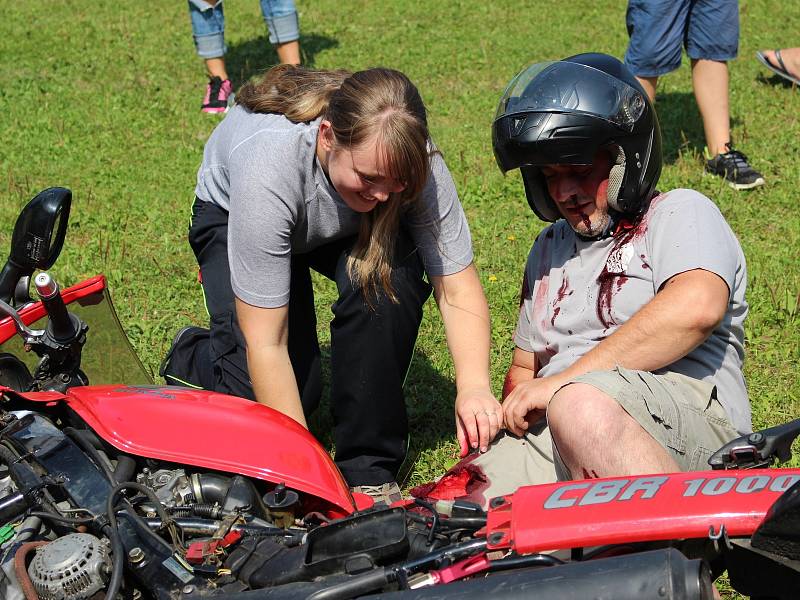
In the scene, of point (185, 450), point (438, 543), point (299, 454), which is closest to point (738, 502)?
point (438, 543)

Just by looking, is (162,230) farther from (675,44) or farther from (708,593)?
(708,593)

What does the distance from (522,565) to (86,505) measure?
119cm

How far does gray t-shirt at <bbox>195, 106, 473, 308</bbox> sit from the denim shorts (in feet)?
12.7

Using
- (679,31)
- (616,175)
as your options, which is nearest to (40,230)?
(616,175)

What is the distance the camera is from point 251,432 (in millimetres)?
2967

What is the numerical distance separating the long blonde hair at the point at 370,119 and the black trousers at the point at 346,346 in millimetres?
106

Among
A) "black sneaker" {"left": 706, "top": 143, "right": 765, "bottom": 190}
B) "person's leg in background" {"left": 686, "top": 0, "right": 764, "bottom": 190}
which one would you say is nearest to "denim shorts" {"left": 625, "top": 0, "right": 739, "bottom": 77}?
"person's leg in background" {"left": 686, "top": 0, "right": 764, "bottom": 190}

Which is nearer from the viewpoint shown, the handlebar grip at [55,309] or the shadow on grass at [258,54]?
the handlebar grip at [55,309]

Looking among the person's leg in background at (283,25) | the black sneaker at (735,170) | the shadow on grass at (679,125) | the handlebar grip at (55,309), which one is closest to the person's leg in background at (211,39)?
the person's leg in background at (283,25)

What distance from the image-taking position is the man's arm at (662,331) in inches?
117

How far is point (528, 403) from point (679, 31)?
4.80 meters

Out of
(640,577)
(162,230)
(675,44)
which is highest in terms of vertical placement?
(640,577)

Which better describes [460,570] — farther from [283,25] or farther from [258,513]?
[283,25]

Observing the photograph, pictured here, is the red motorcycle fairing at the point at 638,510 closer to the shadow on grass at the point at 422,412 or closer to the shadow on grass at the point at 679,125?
the shadow on grass at the point at 422,412
